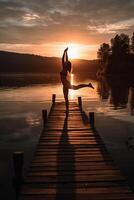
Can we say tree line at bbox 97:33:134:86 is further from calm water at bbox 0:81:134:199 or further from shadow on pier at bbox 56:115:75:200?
shadow on pier at bbox 56:115:75:200

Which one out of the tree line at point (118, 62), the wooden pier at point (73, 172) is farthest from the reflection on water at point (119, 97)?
the tree line at point (118, 62)

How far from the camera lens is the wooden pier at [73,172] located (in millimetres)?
8562

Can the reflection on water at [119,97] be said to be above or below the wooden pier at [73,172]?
below

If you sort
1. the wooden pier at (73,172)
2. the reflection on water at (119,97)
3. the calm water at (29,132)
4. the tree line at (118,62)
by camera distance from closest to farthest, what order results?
the wooden pier at (73,172)
the calm water at (29,132)
the reflection on water at (119,97)
the tree line at (118,62)

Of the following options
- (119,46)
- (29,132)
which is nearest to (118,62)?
(119,46)

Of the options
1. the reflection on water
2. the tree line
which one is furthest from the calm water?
the tree line

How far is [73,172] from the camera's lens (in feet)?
33.4

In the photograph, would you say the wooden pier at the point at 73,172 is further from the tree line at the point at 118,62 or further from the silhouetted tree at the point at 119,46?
the silhouetted tree at the point at 119,46

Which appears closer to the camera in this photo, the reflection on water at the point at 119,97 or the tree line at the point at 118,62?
the reflection on water at the point at 119,97

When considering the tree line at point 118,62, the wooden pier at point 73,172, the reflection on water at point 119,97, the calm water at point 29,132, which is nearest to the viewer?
the wooden pier at point 73,172

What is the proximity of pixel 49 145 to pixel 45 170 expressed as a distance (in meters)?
3.28

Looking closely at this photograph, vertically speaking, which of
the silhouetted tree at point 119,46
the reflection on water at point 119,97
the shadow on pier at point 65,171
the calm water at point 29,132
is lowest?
the reflection on water at point 119,97

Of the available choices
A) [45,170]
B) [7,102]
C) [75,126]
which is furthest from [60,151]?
[7,102]

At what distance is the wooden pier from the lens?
8562mm
